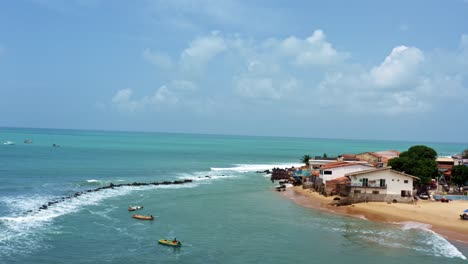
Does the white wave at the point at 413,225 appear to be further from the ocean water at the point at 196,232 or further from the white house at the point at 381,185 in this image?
the white house at the point at 381,185

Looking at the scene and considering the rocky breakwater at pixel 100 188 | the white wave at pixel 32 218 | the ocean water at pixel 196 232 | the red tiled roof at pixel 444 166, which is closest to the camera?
the ocean water at pixel 196 232

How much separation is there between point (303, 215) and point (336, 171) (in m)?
19.2

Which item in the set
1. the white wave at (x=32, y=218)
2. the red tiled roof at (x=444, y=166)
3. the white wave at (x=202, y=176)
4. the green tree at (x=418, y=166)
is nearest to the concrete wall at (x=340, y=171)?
the green tree at (x=418, y=166)

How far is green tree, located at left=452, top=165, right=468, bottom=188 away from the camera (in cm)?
7362

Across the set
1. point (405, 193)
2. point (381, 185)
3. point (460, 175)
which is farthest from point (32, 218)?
point (460, 175)

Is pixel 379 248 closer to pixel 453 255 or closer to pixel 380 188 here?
pixel 453 255

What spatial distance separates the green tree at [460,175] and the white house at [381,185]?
13.3 meters

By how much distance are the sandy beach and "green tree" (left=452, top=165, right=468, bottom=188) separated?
29.1 ft

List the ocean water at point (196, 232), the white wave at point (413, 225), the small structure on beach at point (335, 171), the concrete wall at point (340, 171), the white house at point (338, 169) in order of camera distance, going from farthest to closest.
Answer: the concrete wall at point (340, 171) < the white house at point (338, 169) < the small structure on beach at point (335, 171) < the white wave at point (413, 225) < the ocean water at point (196, 232)

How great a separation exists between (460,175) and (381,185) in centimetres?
1772

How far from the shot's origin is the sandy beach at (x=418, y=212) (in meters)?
51.8

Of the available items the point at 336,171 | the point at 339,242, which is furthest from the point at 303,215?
the point at 336,171

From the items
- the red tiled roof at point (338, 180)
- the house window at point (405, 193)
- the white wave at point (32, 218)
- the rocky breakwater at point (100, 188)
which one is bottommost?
the white wave at point (32, 218)

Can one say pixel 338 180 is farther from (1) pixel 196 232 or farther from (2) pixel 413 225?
(1) pixel 196 232
